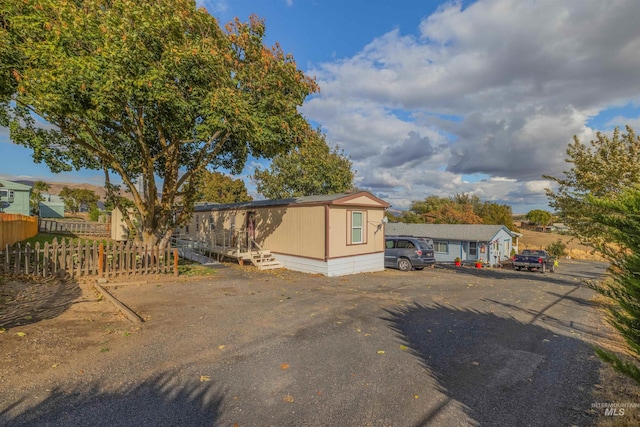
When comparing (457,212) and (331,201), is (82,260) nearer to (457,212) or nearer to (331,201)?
(331,201)

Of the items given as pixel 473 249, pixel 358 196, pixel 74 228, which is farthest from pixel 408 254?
pixel 74 228

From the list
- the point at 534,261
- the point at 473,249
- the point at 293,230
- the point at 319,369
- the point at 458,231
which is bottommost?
the point at 534,261

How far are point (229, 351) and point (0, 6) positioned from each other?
11.1 m

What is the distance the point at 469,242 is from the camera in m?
31.4

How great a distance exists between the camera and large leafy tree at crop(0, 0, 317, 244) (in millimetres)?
8438

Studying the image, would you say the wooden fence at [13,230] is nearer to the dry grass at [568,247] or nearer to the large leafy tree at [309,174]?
the large leafy tree at [309,174]

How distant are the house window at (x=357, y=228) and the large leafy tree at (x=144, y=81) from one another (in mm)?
4851

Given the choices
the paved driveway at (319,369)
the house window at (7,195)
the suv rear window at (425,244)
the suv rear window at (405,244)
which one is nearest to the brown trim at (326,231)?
the paved driveway at (319,369)

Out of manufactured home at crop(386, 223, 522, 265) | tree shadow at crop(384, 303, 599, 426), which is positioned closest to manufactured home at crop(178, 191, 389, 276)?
tree shadow at crop(384, 303, 599, 426)

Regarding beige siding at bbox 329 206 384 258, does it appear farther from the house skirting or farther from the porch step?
the porch step

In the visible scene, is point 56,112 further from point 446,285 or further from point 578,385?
point 446,285

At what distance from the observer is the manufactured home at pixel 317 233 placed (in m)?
14.6

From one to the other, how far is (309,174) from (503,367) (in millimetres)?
23449

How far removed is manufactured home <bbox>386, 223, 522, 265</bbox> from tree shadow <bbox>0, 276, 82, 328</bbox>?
3025 centimetres
